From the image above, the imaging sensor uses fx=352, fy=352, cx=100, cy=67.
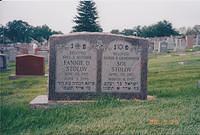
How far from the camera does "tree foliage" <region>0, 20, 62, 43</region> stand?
8106 cm

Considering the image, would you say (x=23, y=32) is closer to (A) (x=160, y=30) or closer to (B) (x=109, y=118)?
(A) (x=160, y=30)

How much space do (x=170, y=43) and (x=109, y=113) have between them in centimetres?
3849

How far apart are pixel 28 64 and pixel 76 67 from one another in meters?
7.50

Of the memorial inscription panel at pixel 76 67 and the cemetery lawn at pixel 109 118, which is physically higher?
the memorial inscription panel at pixel 76 67

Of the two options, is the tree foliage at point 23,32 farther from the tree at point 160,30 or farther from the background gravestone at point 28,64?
the background gravestone at point 28,64

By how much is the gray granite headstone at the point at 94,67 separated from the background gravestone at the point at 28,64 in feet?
23.7

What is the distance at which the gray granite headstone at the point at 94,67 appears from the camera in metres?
8.70

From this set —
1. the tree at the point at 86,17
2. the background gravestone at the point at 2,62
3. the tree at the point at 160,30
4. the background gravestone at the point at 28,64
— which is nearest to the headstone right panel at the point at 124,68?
the background gravestone at the point at 28,64

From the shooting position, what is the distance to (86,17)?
162 feet

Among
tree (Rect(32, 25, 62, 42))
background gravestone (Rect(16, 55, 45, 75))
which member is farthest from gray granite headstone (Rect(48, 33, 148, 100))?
tree (Rect(32, 25, 62, 42))

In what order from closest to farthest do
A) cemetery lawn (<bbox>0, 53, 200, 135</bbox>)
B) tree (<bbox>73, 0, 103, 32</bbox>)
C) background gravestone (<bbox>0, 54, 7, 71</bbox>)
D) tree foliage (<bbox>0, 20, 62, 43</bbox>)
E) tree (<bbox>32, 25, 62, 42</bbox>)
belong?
cemetery lawn (<bbox>0, 53, 200, 135</bbox>)
background gravestone (<bbox>0, 54, 7, 71</bbox>)
tree (<bbox>73, 0, 103, 32</bbox>)
tree foliage (<bbox>0, 20, 62, 43</bbox>)
tree (<bbox>32, 25, 62, 42</bbox>)

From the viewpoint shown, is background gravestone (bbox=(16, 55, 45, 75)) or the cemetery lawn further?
background gravestone (bbox=(16, 55, 45, 75))

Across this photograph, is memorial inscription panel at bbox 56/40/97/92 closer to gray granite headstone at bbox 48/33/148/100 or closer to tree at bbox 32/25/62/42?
gray granite headstone at bbox 48/33/148/100

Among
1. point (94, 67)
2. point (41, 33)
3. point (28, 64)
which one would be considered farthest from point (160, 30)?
point (94, 67)
